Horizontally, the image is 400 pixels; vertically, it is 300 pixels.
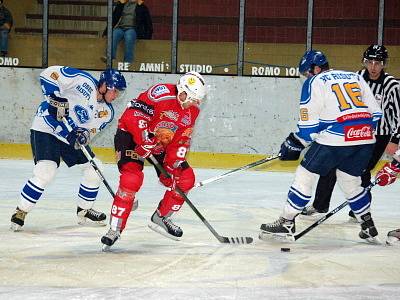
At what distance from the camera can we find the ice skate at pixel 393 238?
4.86 m

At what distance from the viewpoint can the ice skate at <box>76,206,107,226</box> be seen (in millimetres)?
5336

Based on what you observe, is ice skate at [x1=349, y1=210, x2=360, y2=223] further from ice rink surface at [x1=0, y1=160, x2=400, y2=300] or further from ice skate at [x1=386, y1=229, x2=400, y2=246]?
ice skate at [x1=386, y1=229, x2=400, y2=246]

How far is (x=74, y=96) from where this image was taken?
523cm

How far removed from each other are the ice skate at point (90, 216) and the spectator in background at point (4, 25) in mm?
4946

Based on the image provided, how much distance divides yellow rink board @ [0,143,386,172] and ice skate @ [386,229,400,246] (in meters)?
3.39

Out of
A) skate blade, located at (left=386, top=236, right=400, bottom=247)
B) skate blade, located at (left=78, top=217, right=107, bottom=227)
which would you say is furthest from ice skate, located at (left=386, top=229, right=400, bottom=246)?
skate blade, located at (left=78, top=217, right=107, bottom=227)

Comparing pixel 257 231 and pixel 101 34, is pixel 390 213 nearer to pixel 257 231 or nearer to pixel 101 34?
pixel 257 231

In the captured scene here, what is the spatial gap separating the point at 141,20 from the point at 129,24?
15 centimetres

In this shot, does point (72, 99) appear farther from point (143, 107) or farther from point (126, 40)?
point (126, 40)

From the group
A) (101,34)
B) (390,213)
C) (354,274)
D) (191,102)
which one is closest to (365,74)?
(390,213)

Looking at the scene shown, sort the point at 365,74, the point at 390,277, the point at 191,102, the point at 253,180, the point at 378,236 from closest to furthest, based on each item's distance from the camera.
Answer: the point at 390,277, the point at 191,102, the point at 378,236, the point at 365,74, the point at 253,180

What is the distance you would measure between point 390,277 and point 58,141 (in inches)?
86.3

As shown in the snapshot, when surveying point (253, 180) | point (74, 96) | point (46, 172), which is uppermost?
point (74, 96)

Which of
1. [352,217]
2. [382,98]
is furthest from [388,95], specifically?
[352,217]
